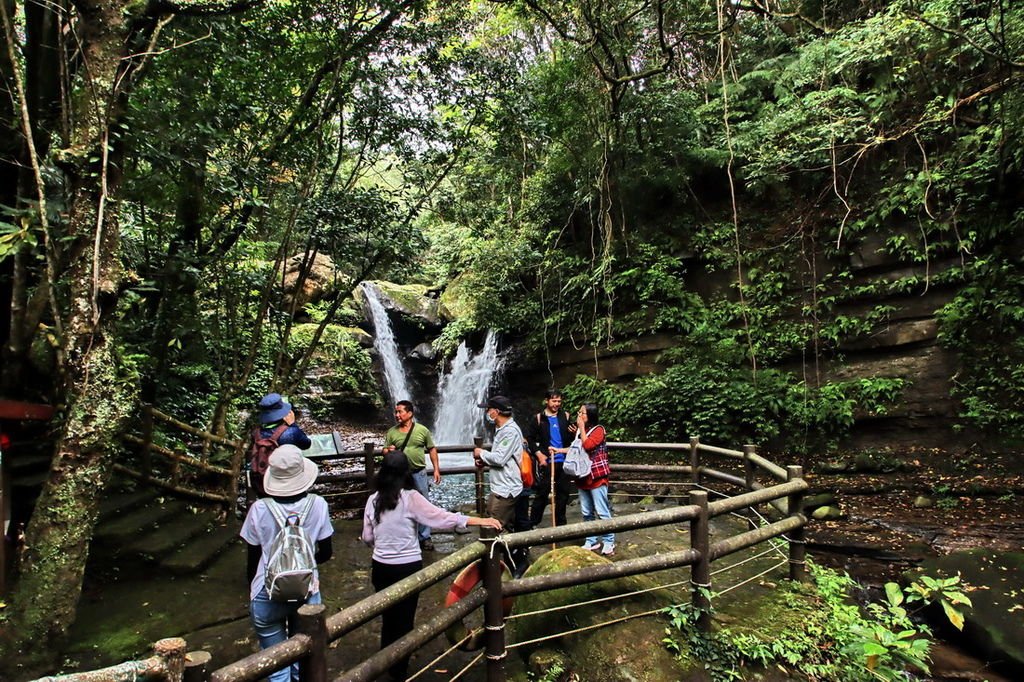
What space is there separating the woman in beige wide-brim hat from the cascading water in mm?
11178

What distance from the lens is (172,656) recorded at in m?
1.76

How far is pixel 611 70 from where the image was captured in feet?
35.1

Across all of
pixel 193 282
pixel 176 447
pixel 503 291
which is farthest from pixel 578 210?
pixel 176 447

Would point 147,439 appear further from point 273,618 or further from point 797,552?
point 797,552

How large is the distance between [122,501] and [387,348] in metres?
11.5

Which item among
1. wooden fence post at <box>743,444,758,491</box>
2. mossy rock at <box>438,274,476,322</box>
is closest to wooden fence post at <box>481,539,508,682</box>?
wooden fence post at <box>743,444,758,491</box>

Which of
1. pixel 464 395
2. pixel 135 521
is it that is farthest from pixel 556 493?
pixel 464 395

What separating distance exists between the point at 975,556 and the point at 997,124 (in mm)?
7159

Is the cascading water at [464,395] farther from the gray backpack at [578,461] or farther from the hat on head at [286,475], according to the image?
the hat on head at [286,475]

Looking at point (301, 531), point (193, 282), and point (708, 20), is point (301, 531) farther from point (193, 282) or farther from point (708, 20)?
point (708, 20)

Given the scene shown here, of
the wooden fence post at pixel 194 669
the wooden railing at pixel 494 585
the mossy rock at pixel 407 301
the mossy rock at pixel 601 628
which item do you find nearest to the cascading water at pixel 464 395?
the mossy rock at pixel 407 301

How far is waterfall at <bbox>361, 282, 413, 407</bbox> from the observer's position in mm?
16812

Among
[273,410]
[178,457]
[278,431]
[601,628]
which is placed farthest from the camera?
[178,457]

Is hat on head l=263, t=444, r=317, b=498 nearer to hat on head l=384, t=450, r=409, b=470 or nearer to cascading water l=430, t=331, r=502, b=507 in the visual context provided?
hat on head l=384, t=450, r=409, b=470
